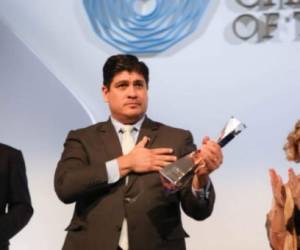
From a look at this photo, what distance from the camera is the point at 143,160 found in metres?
1.87

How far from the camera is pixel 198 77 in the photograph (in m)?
2.69

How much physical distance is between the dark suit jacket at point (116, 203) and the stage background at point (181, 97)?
0.70 meters

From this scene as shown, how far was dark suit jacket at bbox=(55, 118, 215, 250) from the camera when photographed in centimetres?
188

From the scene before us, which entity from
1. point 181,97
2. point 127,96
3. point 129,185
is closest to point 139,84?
point 127,96

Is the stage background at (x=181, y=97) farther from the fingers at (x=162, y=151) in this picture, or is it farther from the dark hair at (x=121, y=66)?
the fingers at (x=162, y=151)

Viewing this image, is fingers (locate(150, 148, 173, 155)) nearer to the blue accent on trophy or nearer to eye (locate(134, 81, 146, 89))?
eye (locate(134, 81, 146, 89))

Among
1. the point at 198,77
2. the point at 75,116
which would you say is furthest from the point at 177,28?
the point at 75,116

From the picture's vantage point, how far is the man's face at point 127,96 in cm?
200

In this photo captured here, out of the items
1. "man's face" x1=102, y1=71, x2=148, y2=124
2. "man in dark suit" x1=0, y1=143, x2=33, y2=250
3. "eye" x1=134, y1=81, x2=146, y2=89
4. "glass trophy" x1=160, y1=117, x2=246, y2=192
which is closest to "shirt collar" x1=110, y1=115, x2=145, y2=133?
"man's face" x1=102, y1=71, x2=148, y2=124

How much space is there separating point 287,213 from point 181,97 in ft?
3.18

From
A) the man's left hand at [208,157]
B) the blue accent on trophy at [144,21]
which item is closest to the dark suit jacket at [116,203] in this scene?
the man's left hand at [208,157]

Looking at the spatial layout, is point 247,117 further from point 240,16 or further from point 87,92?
point 87,92

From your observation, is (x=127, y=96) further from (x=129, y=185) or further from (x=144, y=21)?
(x=144, y=21)

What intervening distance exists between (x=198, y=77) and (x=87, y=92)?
52cm
